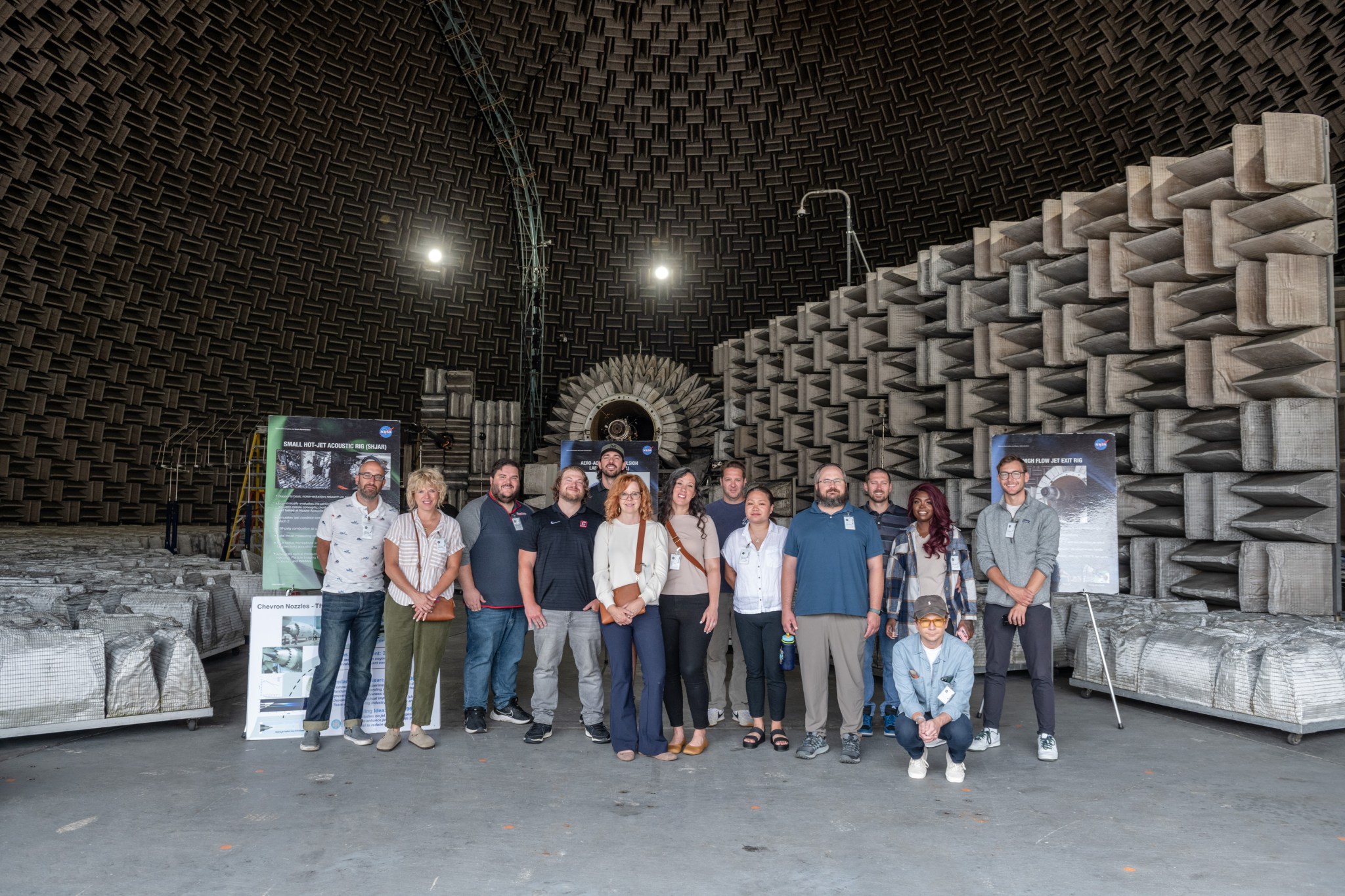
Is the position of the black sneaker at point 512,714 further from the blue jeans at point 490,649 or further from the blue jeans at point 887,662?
the blue jeans at point 887,662

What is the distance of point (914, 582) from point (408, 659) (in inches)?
91.1

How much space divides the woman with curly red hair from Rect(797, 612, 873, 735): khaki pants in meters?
0.28

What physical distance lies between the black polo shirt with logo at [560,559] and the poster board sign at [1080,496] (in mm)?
2263

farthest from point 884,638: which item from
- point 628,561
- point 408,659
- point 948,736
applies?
point 408,659

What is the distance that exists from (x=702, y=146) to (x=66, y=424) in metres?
9.36

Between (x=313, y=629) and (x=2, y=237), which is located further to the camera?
(x=2, y=237)

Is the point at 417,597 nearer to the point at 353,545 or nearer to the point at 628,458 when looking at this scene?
the point at 353,545

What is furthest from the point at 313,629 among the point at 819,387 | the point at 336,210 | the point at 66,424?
the point at 336,210

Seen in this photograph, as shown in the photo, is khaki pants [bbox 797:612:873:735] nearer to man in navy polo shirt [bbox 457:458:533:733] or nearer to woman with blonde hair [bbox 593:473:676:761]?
woman with blonde hair [bbox 593:473:676:761]

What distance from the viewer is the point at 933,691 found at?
3.62 m

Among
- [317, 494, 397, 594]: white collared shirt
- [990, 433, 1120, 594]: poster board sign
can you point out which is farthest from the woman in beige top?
[990, 433, 1120, 594]: poster board sign

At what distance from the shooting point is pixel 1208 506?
6.04 metres

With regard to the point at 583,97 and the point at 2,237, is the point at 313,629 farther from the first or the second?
the point at 583,97

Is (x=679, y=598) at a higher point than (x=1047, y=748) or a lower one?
higher
